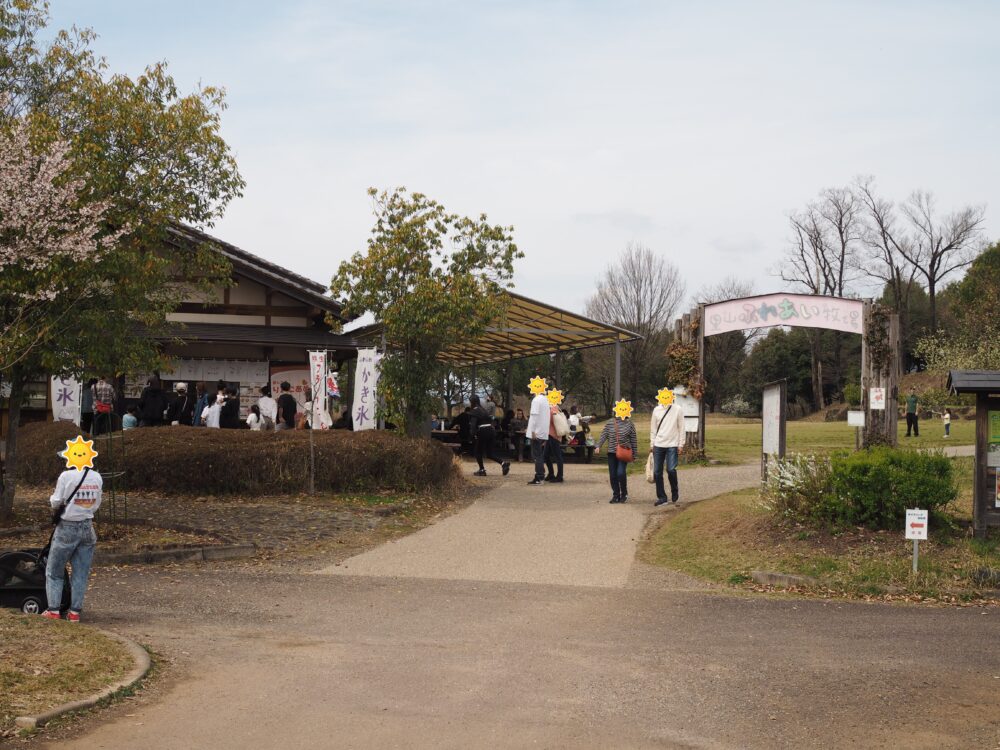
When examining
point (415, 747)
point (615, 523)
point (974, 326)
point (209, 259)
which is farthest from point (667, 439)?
point (974, 326)

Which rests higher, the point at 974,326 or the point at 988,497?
the point at 974,326

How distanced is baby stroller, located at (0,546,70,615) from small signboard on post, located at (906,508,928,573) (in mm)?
7994

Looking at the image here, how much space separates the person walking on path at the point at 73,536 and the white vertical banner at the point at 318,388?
6758 mm

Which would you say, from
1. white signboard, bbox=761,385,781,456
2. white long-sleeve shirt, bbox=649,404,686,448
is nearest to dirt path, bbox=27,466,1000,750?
white signboard, bbox=761,385,781,456

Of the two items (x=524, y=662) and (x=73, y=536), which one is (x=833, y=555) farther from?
(x=73, y=536)

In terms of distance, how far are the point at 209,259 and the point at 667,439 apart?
24.4ft

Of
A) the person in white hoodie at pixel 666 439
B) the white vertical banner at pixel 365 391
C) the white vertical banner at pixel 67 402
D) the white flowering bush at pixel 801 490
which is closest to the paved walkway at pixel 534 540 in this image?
the person in white hoodie at pixel 666 439

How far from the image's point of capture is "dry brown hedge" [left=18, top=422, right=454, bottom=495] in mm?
16188

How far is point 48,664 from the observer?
266 inches

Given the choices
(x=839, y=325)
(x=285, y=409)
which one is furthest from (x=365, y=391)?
(x=839, y=325)

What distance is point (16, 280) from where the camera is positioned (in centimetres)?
1225

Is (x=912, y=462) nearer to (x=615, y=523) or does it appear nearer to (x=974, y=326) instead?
(x=615, y=523)

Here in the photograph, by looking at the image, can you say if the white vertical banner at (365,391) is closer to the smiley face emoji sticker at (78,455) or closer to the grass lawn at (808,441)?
the grass lawn at (808,441)

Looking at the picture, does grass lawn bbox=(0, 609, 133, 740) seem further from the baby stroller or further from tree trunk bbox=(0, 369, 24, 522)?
tree trunk bbox=(0, 369, 24, 522)
